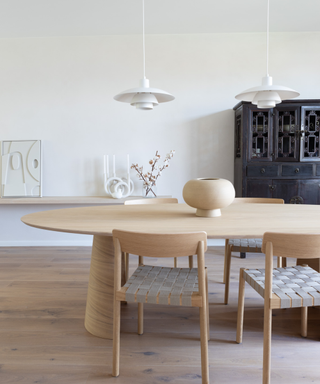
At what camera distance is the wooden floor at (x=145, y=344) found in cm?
171

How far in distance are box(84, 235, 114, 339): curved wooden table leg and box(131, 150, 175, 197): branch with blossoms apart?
2012 mm

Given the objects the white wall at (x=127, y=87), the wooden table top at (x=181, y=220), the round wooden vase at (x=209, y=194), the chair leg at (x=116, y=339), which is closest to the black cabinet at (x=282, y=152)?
the white wall at (x=127, y=87)

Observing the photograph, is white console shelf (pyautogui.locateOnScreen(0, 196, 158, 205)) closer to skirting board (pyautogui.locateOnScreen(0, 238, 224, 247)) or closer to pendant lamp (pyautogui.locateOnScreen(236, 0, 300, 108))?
skirting board (pyautogui.locateOnScreen(0, 238, 224, 247))

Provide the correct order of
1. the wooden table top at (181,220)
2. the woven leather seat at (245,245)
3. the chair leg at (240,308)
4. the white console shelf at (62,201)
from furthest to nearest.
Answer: the white console shelf at (62,201), the woven leather seat at (245,245), the chair leg at (240,308), the wooden table top at (181,220)

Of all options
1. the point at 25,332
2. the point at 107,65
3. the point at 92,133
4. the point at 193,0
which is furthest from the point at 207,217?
the point at 107,65

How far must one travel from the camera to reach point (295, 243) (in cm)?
150

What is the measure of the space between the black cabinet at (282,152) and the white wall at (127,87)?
50 cm

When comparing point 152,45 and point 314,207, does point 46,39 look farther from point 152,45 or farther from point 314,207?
point 314,207

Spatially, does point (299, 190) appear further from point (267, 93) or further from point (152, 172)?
point (267, 93)

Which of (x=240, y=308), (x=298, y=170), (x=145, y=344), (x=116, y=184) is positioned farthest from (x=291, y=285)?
(x=116, y=184)

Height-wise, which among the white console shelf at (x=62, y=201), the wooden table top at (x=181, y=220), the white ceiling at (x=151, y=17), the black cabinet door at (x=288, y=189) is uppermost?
the white ceiling at (x=151, y=17)

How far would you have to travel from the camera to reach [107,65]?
4180 mm

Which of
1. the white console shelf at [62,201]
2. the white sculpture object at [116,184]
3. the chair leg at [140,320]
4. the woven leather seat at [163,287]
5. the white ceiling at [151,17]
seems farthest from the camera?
the white sculpture object at [116,184]

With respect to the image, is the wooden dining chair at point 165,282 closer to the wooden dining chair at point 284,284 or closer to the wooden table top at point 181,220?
the wooden table top at point 181,220
